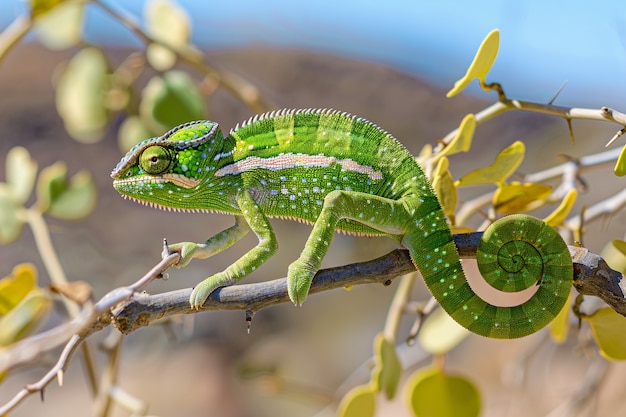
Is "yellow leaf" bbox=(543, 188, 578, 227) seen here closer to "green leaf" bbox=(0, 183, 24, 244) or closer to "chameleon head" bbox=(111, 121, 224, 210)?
"chameleon head" bbox=(111, 121, 224, 210)

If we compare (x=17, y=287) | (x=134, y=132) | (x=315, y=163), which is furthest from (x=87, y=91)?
(x=315, y=163)

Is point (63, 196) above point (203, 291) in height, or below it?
below

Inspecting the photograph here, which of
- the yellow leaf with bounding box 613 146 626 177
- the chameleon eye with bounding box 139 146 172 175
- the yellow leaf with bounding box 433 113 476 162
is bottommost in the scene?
the chameleon eye with bounding box 139 146 172 175

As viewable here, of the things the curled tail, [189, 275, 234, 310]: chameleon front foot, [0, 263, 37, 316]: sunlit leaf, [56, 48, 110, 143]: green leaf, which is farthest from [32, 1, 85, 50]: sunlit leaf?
the curled tail

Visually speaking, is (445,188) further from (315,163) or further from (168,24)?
(168,24)

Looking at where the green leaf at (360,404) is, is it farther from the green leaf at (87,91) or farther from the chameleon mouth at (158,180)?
the green leaf at (87,91)

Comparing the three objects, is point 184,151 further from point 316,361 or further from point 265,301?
point 316,361
